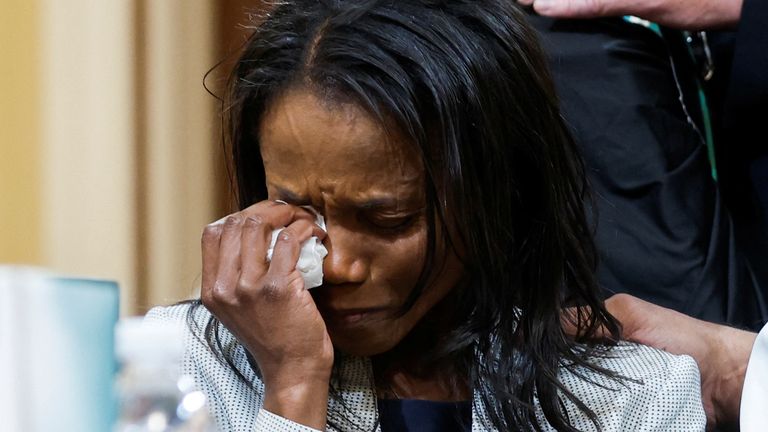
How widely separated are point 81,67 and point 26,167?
0.68 feet

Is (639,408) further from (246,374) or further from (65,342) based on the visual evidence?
(65,342)

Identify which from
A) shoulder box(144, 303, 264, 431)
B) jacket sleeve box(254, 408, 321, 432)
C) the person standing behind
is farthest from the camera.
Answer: the person standing behind

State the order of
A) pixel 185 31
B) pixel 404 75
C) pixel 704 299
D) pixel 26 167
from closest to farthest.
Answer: pixel 404 75 → pixel 704 299 → pixel 26 167 → pixel 185 31

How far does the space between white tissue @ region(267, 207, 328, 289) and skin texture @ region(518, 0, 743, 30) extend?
2.08 ft

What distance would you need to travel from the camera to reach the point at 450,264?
1276 mm

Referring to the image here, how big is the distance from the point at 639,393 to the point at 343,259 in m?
0.38

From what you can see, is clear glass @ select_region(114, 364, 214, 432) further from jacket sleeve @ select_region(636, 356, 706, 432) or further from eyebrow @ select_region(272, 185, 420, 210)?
jacket sleeve @ select_region(636, 356, 706, 432)

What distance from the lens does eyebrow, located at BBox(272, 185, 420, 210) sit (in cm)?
117

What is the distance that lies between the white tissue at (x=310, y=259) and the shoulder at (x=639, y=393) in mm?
330

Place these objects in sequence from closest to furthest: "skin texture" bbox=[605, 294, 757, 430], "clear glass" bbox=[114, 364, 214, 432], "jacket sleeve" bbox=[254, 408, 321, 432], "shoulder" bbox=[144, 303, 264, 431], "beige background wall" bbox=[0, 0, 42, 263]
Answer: "clear glass" bbox=[114, 364, 214, 432], "jacket sleeve" bbox=[254, 408, 321, 432], "shoulder" bbox=[144, 303, 264, 431], "skin texture" bbox=[605, 294, 757, 430], "beige background wall" bbox=[0, 0, 42, 263]

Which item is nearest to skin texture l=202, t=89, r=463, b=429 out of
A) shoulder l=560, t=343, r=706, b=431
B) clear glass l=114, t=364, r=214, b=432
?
shoulder l=560, t=343, r=706, b=431

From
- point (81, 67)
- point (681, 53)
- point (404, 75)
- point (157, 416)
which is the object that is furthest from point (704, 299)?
point (81, 67)

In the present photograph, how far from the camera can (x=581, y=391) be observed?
4.40 feet

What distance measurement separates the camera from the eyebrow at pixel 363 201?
1.17 m
